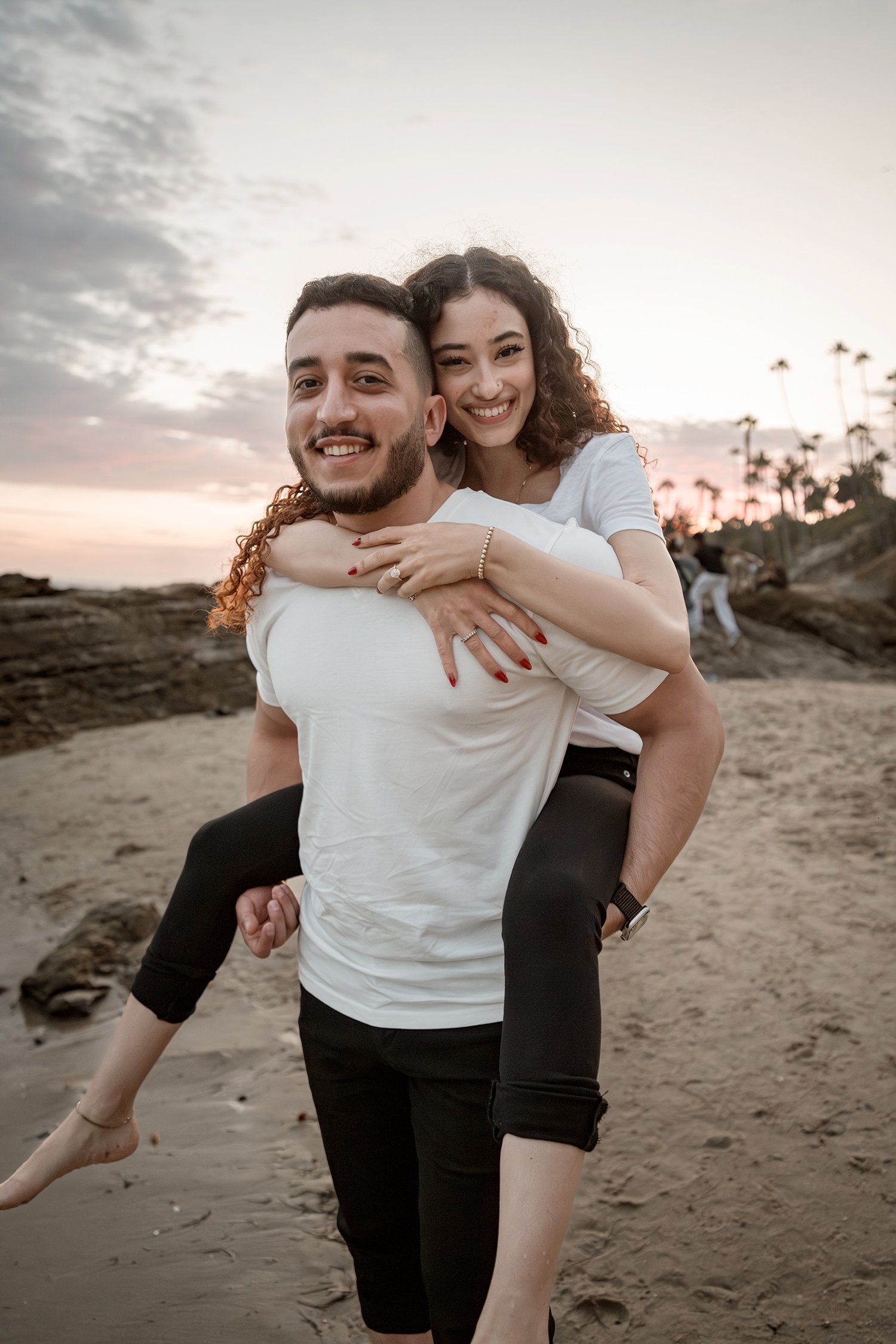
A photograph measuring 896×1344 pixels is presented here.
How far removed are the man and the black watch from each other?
0.21 m

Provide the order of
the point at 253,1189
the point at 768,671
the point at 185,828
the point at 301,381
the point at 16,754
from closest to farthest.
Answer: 1. the point at 301,381
2. the point at 253,1189
3. the point at 185,828
4. the point at 16,754
5. the point at 768,671

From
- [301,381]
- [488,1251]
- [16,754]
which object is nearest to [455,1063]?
[488,1251]

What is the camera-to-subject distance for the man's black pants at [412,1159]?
1632mm

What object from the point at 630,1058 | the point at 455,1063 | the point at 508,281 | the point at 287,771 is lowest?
the point at 630,1058

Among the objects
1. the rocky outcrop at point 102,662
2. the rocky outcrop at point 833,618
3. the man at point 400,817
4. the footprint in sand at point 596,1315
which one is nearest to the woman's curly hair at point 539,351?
the man at point 400,817

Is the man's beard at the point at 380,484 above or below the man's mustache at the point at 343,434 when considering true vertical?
below

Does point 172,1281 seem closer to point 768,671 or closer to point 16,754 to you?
point 16,754

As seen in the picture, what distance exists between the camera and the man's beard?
1877mm

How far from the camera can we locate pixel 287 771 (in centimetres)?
231

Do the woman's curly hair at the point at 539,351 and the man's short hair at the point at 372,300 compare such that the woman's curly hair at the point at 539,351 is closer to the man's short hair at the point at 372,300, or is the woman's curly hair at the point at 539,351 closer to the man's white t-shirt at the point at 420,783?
the man's short hair at the point at 372,300

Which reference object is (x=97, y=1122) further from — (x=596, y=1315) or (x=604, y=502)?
(x=604, y=502)

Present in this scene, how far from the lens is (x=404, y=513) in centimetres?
199

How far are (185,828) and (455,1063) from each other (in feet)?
20.0

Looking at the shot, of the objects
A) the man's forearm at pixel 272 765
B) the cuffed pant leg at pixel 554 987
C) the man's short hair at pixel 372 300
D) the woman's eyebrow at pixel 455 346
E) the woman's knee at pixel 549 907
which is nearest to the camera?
the cuffed pant leg at pixel 554 987
